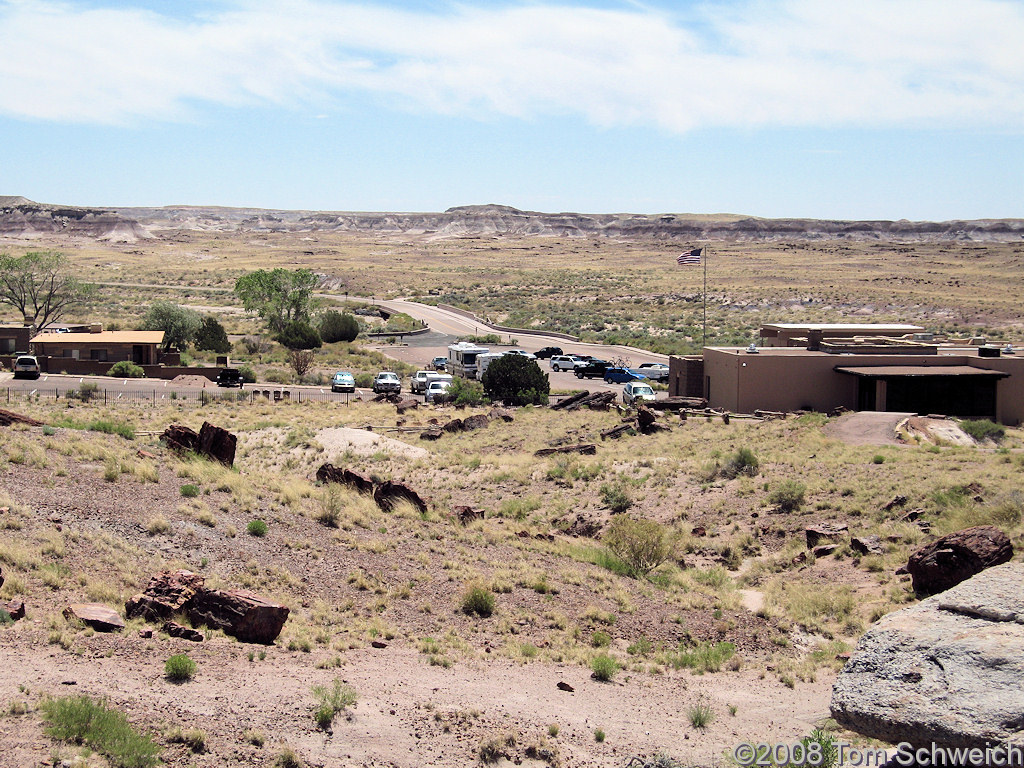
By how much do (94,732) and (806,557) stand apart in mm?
15113

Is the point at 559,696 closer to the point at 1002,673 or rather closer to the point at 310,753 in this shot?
the point at 310,753

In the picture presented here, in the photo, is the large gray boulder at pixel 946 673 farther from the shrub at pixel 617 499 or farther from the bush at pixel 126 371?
the bush at pixel 126 371

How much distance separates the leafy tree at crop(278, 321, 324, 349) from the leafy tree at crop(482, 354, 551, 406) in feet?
82.6

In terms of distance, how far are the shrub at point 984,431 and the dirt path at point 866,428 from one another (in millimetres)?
2044

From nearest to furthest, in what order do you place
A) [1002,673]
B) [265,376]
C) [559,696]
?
1. [1002,673]
2. [559,696]
3. [265,376]

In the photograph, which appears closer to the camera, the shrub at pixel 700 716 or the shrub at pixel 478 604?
the shrub at pixel 700 716

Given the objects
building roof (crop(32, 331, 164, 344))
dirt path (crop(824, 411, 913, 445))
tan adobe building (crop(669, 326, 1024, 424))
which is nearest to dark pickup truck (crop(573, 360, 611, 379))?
tan adobe building (crop(669, 326, 1024, 424))

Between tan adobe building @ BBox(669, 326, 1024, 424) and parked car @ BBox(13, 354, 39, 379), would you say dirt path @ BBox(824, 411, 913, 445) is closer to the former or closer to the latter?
tan adobe building @ BBox(669, 326, 1024, 424)

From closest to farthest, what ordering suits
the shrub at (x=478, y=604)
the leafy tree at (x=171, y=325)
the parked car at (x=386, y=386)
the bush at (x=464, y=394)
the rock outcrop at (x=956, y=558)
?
1. the shrub at (x=478, y=604)
2. the rock outcrop at (x=956, y=558)
3. the bush at (x=464, y=394)
4. the parked car at (x=386, y=386)
5. the leafy tree at (x=171, y=325)

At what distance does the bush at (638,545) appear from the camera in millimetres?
19234

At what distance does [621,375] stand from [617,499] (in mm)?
31856

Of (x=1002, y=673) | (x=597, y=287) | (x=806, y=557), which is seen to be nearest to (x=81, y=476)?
(x=806, y=557)

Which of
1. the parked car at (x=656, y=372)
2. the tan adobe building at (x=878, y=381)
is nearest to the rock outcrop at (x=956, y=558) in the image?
the tan adobe building at (x=878, y=381)

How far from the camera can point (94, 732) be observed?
28.5 ft
